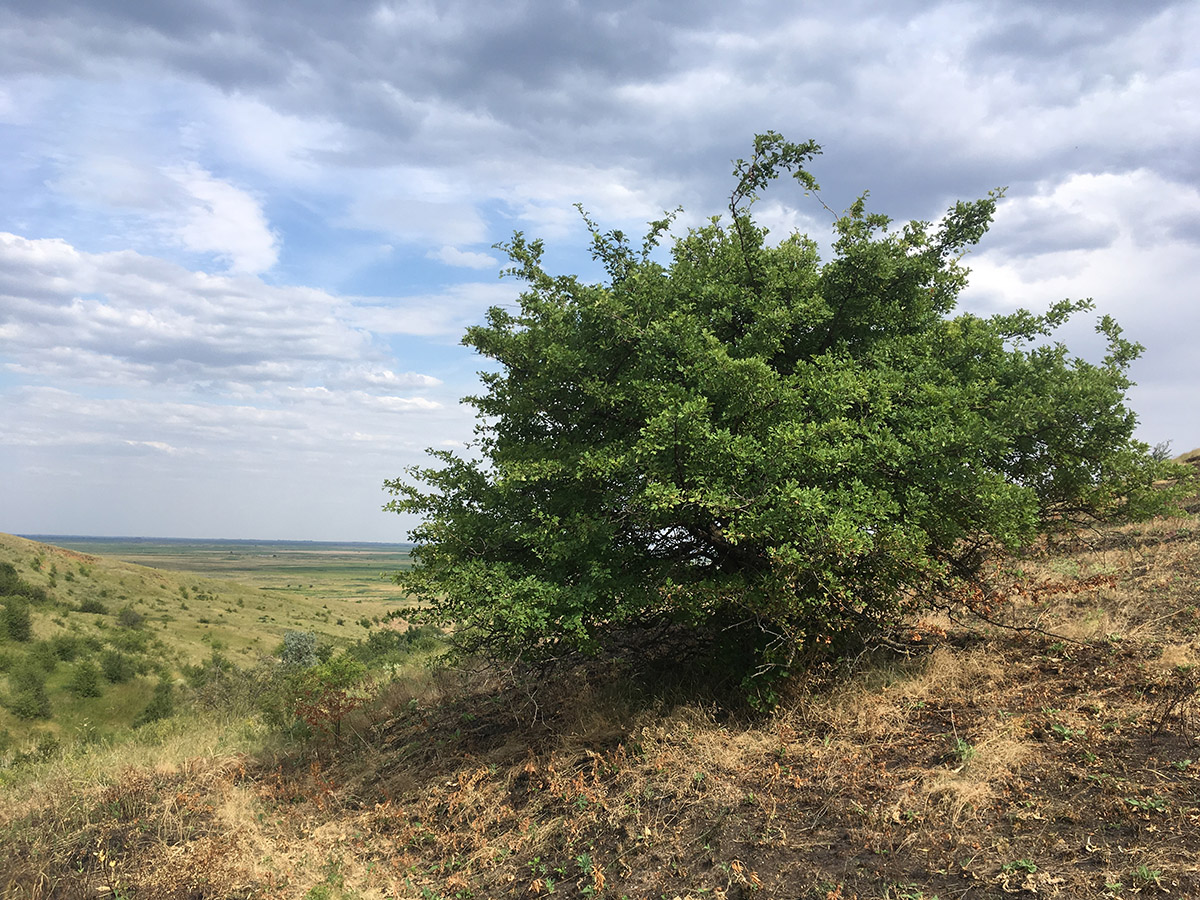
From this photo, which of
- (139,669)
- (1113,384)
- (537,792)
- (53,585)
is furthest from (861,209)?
(53,585)

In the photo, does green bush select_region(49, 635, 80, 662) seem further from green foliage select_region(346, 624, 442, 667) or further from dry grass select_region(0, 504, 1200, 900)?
dry grass select_region(0, 504, 1200, 900)

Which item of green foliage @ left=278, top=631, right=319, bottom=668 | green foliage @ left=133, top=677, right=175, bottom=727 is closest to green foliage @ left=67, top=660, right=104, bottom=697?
green foliage @ left=133, top=677, right=175, bottom=727

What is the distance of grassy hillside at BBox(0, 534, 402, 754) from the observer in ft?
135

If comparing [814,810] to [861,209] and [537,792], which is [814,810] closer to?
[537,792]

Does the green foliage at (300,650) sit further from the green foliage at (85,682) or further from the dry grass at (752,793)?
the dry grass at (752,793)

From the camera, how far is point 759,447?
8203 mm

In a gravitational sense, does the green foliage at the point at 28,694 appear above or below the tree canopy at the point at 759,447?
below

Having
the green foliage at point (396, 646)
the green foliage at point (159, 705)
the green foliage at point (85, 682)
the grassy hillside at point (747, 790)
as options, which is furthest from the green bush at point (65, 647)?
the grassy hillside at point (747, 790)

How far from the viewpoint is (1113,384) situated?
34.7ft

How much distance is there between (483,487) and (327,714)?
18.4 feet

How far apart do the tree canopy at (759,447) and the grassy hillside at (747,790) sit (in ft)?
3.87

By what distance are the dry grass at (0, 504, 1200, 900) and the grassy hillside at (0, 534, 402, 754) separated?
21300mm

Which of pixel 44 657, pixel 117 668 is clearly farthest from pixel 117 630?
pixel 117 668

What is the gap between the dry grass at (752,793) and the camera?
6008mm
